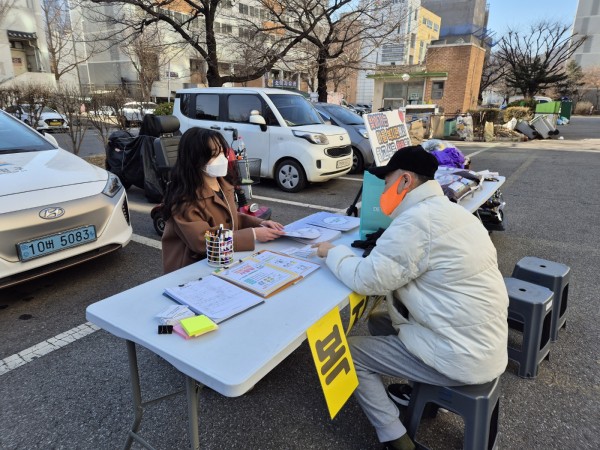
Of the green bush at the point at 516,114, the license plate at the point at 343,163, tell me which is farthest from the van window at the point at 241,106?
the green bush at the point at 516,114

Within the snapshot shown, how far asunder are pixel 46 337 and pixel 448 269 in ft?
9.23

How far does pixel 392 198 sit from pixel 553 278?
5.76 feet

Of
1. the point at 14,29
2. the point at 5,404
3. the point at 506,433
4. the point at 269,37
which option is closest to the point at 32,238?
the point at 5,404

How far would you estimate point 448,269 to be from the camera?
5.13 feet

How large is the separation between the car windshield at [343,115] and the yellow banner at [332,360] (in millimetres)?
8116

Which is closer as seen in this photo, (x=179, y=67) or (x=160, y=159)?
(x=160, y=159)

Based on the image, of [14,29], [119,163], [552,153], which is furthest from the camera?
[14,29]

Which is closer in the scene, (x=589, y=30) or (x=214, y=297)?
(x=214, y=297)

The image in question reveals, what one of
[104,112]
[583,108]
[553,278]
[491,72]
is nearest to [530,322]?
[553,278]

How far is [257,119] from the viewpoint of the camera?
6961 millimetres

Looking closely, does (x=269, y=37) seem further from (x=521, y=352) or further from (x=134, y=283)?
(x=521, y=352)

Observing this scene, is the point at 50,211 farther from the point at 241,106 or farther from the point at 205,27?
the point at 205,27

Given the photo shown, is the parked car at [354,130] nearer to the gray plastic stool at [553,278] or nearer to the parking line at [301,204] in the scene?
the parking line at [301,204]

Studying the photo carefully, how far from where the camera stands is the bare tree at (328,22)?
41.4 ft
